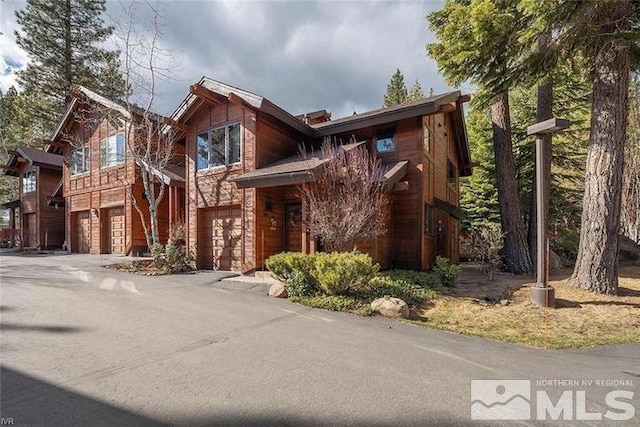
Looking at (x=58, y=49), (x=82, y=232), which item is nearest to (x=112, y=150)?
(x=82, y=232)

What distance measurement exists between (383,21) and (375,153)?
4.54 m

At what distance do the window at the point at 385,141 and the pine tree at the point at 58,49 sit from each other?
2558 cm

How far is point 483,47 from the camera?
8.56 metres

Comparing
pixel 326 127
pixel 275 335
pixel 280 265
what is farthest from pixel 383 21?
pixel 275 335

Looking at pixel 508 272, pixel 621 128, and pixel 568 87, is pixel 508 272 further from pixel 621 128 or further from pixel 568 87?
pixel 568 87

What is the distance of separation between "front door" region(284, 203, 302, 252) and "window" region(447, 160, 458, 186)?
863 centimetres

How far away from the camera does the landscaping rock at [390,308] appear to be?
6.75m

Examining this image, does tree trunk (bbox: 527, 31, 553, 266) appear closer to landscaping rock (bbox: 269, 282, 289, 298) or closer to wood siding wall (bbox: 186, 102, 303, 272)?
landscaping rock (bbox: 269, 282, 289, 298)

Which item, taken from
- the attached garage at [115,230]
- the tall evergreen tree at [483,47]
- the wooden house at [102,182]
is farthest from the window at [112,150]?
the tall evergreen tree at [483,47]

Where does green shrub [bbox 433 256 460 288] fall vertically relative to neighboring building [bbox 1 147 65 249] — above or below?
below

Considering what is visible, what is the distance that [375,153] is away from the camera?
12008mm

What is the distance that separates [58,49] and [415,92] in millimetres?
36669

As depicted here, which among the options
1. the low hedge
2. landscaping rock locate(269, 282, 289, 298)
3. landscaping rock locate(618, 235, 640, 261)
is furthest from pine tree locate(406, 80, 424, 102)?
landscaping rock locate(269, 282, 289, 298)

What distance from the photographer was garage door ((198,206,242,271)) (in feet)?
39.4
